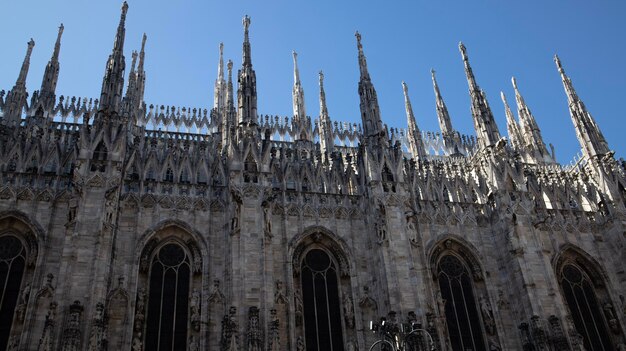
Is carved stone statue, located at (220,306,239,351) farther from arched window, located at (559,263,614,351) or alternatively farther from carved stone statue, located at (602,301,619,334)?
carved stone statue, located at (602,301,619,334)

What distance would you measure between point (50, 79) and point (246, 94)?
1757 cm

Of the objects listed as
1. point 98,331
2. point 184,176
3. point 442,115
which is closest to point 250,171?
point 184,176

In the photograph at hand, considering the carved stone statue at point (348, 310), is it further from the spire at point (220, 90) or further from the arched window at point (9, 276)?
the spire at point (220, 90)

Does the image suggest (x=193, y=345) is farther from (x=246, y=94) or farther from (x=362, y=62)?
(x=362, y=62)

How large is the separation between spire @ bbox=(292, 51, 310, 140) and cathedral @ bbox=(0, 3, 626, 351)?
9.93 metres

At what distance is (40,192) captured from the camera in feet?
74.8

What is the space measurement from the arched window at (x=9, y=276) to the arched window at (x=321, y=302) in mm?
10861

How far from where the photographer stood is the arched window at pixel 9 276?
2033 cm

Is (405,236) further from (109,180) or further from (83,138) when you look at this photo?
(83,138)

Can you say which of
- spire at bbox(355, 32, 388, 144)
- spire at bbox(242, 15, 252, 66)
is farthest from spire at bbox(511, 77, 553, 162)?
spire at bbox(242, 15, 252, 66)

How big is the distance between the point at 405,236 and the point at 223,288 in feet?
26.2

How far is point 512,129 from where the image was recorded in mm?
45969

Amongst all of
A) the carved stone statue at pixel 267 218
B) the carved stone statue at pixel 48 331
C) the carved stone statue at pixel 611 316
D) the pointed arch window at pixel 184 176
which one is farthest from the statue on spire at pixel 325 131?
the carved stone statue at pixel 48 331

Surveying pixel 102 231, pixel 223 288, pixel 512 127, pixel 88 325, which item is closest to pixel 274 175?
pixel 223 288
